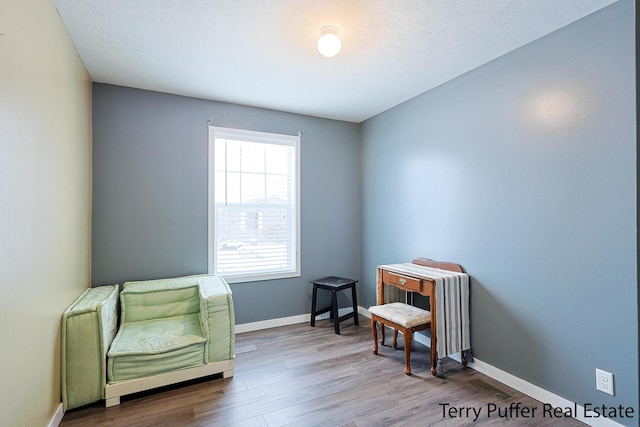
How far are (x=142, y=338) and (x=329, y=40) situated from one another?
8.22 ft

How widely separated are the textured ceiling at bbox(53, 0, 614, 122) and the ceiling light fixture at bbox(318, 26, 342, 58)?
4 cm

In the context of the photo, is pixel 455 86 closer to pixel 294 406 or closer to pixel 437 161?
pixel 437 161

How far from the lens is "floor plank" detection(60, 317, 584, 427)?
193cm

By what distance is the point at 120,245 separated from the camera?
2.87 metres

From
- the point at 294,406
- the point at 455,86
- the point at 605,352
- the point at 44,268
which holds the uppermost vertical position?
the point at 455,86

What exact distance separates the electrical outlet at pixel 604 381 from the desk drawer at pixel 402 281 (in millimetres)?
1160

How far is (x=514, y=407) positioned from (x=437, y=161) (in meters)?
2.02

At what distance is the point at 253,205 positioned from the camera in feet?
11.5

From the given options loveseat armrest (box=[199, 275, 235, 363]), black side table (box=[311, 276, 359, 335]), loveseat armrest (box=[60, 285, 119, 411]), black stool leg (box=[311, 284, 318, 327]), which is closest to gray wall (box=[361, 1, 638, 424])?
black side table (box=[311, 276, 359, 335])

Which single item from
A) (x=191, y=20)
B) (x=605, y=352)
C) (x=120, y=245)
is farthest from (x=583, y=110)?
(x=120, y=245)

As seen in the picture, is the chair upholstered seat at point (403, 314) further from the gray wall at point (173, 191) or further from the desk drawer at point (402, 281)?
the gray wall at point (173, 191)

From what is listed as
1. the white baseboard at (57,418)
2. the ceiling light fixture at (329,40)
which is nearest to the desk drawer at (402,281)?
the ceiling light fixture at (329,40)

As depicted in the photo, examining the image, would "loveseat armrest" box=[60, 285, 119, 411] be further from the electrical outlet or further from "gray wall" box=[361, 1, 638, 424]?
the electrical outlet

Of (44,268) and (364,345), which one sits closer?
(44,268)
